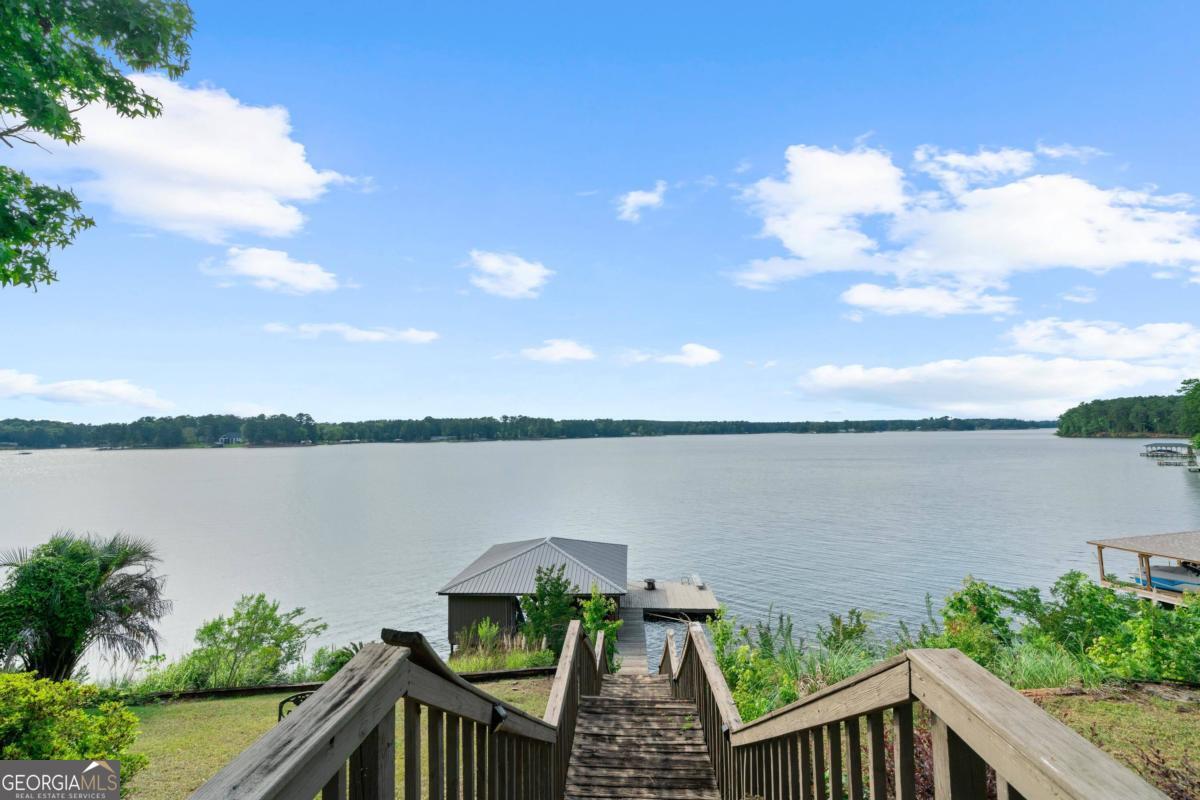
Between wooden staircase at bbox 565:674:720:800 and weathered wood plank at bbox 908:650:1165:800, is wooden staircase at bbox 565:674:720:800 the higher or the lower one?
the lower one

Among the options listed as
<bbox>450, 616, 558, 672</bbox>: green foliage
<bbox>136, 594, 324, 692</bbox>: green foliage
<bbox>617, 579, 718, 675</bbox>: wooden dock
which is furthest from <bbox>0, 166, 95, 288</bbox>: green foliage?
<bbox>617, 579, 718, 675</bbox>: wooden dock

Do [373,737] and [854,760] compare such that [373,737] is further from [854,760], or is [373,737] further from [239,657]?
[239,657]

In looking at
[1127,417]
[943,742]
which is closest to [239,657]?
[943,742]

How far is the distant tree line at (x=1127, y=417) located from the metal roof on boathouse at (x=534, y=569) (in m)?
144

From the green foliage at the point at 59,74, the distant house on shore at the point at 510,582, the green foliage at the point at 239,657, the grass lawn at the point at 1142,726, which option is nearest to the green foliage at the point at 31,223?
the green foliage at the point at 59,74

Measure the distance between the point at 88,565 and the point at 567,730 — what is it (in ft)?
34.9

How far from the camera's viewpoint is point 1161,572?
22547mm

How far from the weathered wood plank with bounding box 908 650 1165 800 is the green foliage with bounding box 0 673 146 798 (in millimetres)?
5143

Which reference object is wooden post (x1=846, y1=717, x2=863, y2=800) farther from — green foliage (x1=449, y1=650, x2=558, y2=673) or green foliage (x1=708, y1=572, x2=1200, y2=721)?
green foliage (x1=449, y1=650, x2=558, y2=673)

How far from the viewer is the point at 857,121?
20516 mm

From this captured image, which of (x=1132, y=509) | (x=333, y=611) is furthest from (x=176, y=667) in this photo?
(x=1132, y=509)

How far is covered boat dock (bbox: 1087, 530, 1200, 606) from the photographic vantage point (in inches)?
737

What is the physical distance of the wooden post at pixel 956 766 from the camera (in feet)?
4.64

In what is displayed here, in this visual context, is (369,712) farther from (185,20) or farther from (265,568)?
(265,568)
